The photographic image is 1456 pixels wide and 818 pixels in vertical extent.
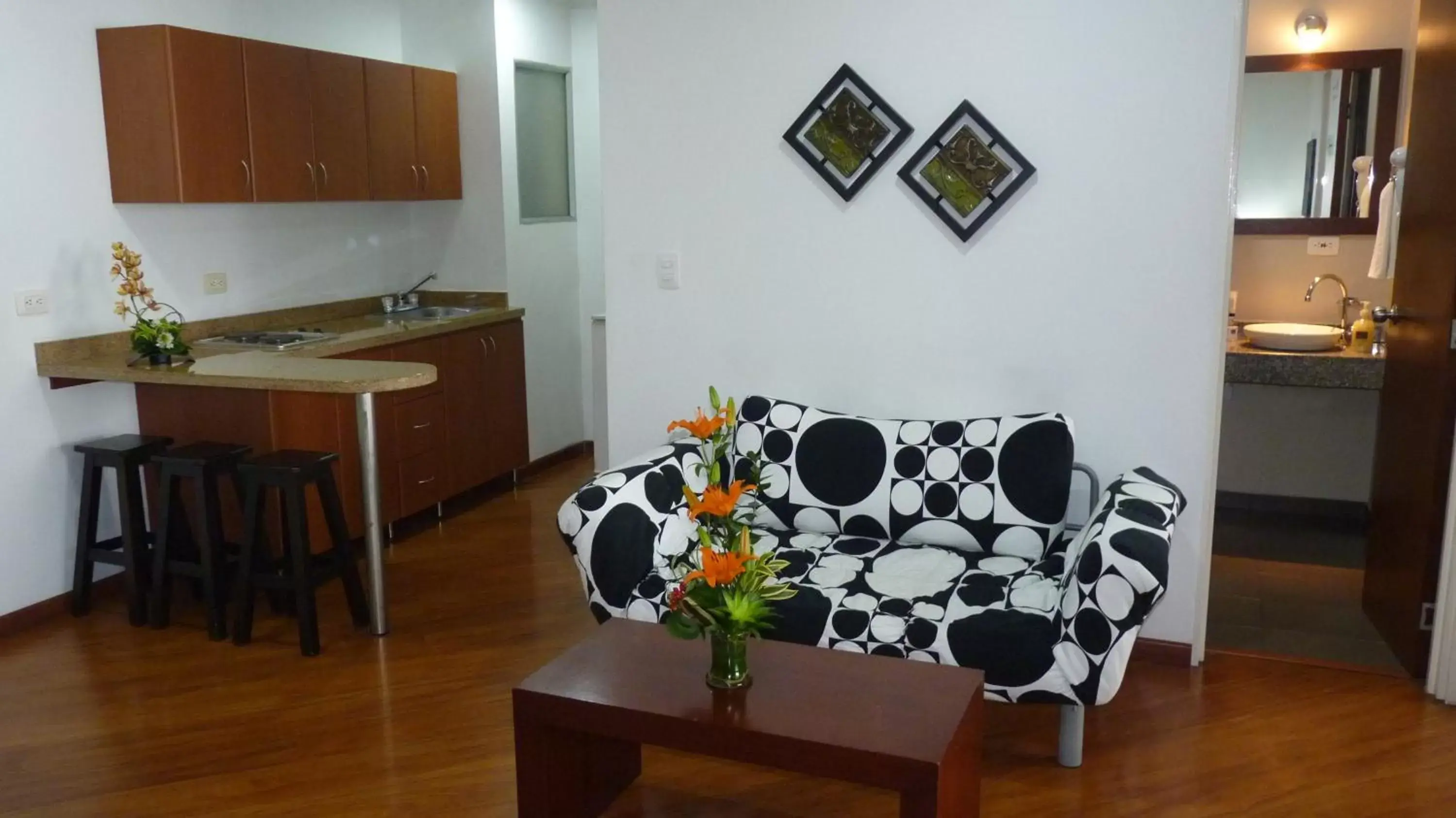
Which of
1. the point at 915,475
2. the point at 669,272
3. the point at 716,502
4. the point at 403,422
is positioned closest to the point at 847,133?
the point at 669,272

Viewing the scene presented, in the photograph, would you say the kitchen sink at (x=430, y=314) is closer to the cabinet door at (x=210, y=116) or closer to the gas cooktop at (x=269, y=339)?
the gas cooktop at (x=269, y=339)

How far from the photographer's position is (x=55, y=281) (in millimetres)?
3918

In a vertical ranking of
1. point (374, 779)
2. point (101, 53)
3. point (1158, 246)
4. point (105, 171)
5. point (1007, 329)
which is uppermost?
point (101, 53)

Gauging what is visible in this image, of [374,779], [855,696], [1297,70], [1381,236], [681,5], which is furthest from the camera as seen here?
[1297,70]

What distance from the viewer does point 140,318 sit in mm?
3975

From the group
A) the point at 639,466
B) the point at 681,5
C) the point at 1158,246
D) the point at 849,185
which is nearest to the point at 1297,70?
the point at 1158,246

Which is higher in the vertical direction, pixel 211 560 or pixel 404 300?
pixel 404 300

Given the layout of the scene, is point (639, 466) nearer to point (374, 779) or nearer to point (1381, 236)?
point (374, 779)

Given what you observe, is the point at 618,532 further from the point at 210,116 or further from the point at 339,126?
the point at 339,126

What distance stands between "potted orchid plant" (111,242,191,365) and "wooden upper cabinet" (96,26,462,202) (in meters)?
0.26

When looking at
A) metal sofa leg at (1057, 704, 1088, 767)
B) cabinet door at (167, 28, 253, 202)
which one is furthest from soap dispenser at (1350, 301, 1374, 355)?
cabinet door at (167, 28, 253, 202)

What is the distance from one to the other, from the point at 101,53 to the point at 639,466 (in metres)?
2.58

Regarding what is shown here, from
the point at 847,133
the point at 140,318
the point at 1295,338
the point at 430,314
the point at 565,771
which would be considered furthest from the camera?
the point at 430,314

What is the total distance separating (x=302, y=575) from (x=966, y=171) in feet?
8.05
